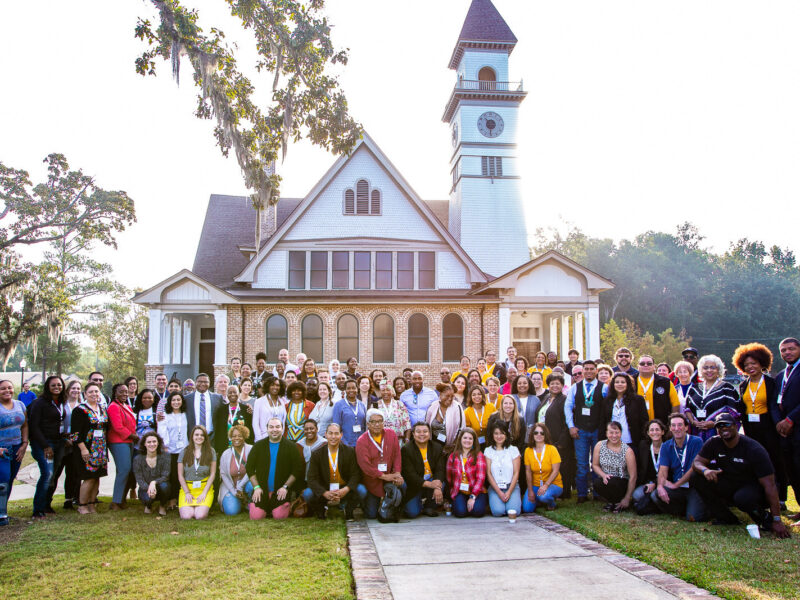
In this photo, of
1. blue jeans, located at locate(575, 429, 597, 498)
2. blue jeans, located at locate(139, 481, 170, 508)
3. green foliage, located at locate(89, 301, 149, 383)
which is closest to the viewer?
blue jeans, located at locate(139, 481, 170, 508)

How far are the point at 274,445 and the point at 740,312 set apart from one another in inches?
2370

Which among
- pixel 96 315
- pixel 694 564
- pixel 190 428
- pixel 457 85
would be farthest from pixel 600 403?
pixel 96 315

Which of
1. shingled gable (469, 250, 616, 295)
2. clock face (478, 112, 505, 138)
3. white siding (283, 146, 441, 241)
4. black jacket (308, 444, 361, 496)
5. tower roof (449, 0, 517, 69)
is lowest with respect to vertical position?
black jacket (308, 444, 361, 496)

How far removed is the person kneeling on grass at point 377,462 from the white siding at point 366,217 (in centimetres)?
1647

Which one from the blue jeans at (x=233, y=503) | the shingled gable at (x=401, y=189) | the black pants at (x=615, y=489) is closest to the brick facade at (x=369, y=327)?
the shingled gable at (x=401, y=189)

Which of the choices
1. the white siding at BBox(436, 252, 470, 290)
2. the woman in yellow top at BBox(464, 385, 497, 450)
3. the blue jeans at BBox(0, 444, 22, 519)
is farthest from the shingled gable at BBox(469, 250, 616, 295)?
the blue jeans at BBox(0, 444, 22, 519)

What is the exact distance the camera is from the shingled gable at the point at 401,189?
2359 cm

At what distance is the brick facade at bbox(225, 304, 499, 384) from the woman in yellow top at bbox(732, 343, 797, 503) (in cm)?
1455

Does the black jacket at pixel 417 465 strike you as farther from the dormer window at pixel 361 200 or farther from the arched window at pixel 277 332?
the dormer window at pixel 361 200

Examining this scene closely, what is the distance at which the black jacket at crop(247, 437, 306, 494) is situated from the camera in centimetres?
834

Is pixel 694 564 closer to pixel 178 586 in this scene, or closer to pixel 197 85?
pixel 178 586

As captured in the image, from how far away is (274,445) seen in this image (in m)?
8.44

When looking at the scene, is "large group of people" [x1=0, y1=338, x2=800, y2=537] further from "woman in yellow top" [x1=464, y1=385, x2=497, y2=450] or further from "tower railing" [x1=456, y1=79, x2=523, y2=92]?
"tower railing" [x1=456, y1=79, x2=523, y2=92]

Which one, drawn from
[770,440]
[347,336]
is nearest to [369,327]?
[347,336]
